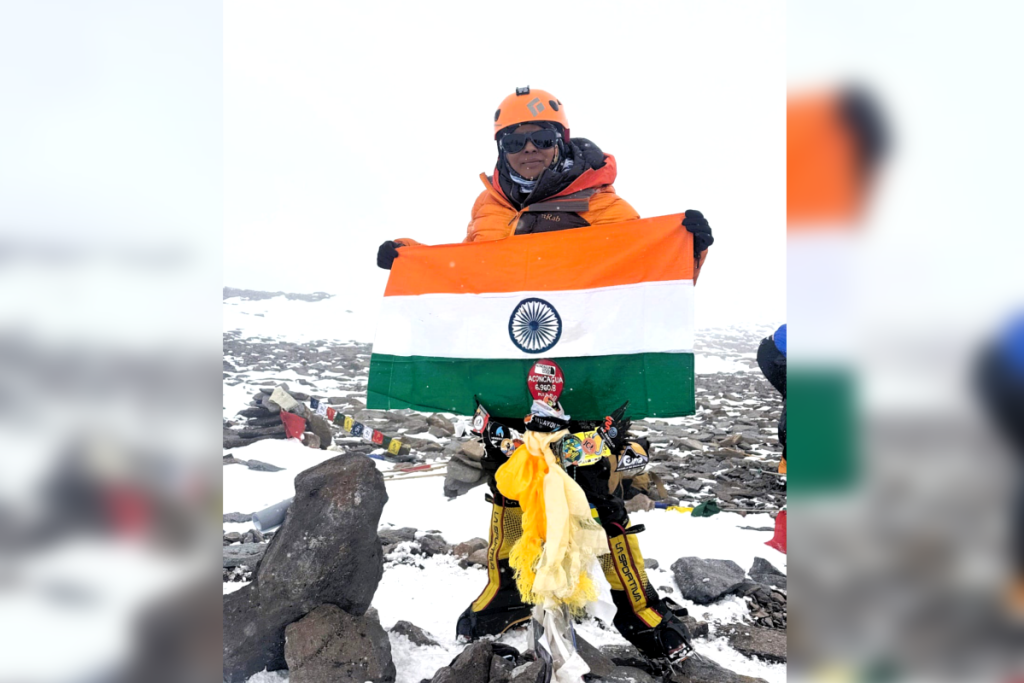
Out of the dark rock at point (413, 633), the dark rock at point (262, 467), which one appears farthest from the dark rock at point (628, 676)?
the dark rock at point (262, 467)

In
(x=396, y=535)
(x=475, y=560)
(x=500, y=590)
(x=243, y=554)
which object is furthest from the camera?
(x=396, y=535)

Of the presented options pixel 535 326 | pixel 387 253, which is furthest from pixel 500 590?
pixel 387 253

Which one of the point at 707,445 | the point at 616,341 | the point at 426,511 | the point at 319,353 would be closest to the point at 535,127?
the point at 616,341

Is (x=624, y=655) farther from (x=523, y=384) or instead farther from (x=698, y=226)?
(x=698, y=226)

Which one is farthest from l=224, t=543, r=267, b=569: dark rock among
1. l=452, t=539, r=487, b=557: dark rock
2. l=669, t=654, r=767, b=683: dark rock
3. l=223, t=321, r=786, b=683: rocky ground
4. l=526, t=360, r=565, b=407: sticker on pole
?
l=669, t=654, r=767, b=683: dark rock

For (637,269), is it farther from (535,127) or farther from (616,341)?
(535,127)
